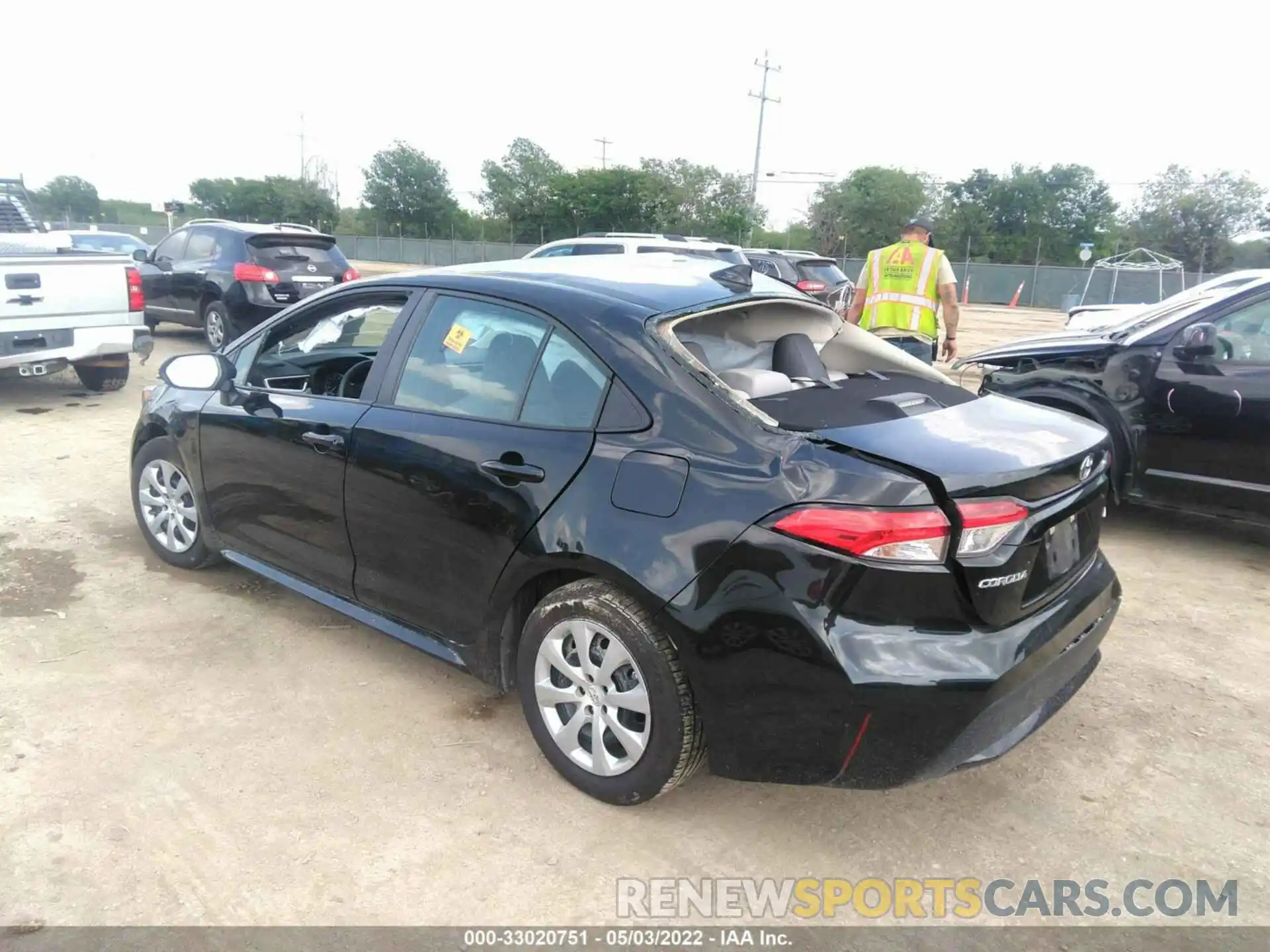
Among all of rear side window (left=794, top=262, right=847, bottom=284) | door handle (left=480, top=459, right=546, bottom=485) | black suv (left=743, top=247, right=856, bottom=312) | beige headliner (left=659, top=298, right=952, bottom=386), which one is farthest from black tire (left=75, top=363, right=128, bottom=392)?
rear side window (left=794, top=262, right=847, bottom=284)

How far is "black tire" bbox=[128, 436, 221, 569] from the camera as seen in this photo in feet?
14.2

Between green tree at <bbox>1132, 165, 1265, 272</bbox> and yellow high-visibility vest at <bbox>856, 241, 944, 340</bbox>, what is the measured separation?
48001 mm

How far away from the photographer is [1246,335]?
4980mm

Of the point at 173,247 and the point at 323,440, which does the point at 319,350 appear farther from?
A: the point at 173,247

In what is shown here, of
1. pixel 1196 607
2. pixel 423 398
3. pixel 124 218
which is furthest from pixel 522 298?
pixel 124 218

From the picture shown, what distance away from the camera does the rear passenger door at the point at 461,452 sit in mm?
2861

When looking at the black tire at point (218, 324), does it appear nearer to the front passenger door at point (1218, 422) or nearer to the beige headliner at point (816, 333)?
the beige headliner at point (816, 333)

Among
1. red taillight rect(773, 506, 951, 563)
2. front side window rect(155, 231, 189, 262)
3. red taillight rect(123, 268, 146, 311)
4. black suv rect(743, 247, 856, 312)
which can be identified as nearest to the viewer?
red taillight rect(773, 506, 951, 563)

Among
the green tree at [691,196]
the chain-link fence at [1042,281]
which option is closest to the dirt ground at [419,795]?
the chain-link fence at [1042,281]

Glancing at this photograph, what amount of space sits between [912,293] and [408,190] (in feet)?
186

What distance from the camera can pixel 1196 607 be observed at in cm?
445

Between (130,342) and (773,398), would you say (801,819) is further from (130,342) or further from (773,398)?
(130,342)

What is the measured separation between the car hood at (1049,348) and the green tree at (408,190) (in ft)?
182

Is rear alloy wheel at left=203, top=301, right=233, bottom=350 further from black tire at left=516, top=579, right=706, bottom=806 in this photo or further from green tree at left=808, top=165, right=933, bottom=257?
green tree at left=808, top=165, right=933, bottom=257
